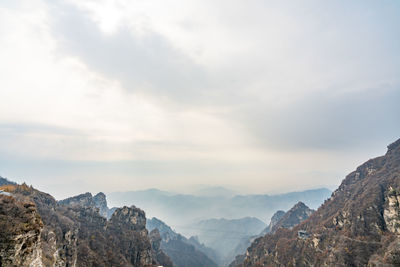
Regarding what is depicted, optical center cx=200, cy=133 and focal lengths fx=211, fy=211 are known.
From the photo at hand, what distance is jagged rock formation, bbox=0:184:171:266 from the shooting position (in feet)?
60.6

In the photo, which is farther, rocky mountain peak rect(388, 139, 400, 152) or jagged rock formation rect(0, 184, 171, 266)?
rocky mountain peak rect(388, 139, 400, 152)

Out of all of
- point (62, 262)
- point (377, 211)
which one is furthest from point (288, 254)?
point (62, 262)

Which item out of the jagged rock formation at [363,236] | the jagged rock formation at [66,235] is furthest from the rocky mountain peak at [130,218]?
the jagged rock formation at [363,236]

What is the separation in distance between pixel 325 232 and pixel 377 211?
995 inches

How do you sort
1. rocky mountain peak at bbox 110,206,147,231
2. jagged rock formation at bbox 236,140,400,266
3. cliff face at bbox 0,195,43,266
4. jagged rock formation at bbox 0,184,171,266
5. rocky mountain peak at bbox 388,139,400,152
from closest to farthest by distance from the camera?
cliff face at bbox 0,195,43,266, jagged rock formation at bbox 0,184,171,266, jagged rock formation at bbox 236,140,400,266, rocky mountain peak at bbox 110,206,147,231, rocky mountain peak at bbox 388,139,400,152

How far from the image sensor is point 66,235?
201ft

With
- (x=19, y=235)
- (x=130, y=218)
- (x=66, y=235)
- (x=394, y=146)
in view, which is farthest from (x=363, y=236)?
(x=130, y=218)

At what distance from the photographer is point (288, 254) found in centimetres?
10506

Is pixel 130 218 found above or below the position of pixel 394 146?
below

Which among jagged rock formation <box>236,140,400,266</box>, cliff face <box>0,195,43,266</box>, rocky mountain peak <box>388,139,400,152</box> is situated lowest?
jagged rock formation <box>236,140,400,266</box>

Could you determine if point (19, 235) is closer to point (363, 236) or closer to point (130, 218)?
point (363, 236)

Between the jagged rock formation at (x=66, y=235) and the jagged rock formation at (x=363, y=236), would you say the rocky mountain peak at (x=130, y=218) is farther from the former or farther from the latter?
the jagged rock formation at (x=363, y=236)

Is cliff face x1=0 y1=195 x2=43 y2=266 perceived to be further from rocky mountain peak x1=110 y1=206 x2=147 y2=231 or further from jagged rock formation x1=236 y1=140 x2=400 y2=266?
rocky mountain peak x1=110 y1=206 x2=147 y2=231

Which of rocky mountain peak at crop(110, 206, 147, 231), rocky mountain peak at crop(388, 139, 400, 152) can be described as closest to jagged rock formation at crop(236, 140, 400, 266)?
rocky mountain peak at crop(388, 139, 400, 152)
